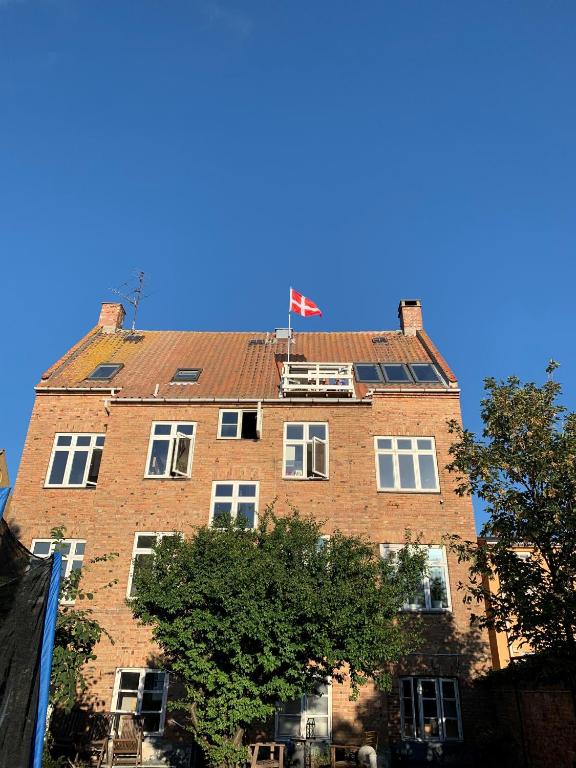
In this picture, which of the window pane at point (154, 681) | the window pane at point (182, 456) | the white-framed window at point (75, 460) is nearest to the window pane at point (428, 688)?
the window pane at point (154, 681)

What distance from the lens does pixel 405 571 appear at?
12625mm

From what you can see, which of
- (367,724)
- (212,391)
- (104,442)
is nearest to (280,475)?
(212,391)

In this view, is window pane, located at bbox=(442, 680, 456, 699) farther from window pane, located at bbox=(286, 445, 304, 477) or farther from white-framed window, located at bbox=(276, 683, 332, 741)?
window pane, located at bbox=(286, 445, 304, 477)

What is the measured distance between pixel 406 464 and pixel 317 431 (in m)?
2.95

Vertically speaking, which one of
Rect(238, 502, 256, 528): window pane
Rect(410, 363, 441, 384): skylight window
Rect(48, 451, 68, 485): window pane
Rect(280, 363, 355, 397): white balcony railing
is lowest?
Rect(238, 502, 256, 528): window pane

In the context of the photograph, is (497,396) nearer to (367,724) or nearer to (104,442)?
(367,724)

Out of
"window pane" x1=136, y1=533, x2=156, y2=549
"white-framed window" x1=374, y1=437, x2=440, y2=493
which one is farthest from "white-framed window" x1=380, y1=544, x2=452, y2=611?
"window pane" x1=136, y1=533, x2=156, y2=549

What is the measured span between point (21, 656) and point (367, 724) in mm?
11717

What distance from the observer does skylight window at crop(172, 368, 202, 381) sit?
22.1m

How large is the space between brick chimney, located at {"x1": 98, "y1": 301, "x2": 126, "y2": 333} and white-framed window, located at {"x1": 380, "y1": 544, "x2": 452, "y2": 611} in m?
15.1

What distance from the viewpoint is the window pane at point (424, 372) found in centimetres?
2131

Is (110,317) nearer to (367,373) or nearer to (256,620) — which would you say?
(367,373)

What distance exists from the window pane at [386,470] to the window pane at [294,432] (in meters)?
2.57

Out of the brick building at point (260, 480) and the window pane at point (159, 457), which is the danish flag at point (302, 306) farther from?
the window pane at point (159, 457)
